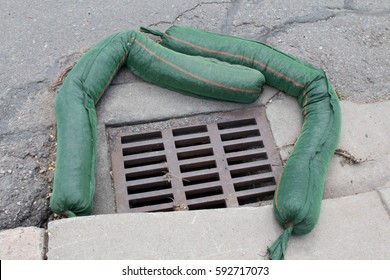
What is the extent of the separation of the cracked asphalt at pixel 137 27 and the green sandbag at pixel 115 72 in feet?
0.70

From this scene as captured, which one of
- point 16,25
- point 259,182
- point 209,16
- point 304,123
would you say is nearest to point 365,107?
point 304,123

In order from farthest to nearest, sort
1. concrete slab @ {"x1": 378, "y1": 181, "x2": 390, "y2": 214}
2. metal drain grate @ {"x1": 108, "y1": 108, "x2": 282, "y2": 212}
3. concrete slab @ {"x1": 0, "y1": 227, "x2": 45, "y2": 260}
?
metal drain grate @ {"x1": 108, "y1": 108, "x2": 282, "y2": 212} → concrete slab @ {"x1": 378, "y1": 181, "x2": 390, "y2": 214} → concrete slab @ {"x1": 0, "y1": 227, "x2": 45, "y2": 260}

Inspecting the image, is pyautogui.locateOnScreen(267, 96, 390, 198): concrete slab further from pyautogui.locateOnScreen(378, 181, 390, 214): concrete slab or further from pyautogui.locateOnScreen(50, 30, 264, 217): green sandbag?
pyautogui.locateOnScreen(50, 30, 264, 217): green sandbag

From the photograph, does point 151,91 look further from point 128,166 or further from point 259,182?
point 259,182

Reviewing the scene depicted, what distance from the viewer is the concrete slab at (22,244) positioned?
213cm

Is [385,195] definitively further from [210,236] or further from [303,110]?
[210,236]

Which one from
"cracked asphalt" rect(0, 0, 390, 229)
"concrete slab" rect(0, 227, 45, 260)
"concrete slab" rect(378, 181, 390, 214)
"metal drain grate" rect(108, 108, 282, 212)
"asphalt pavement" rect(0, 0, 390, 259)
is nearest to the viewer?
"concrete slab" rect(0, 227, 45, 260)

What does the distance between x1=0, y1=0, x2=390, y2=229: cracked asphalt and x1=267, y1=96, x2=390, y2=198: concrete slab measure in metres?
0.14

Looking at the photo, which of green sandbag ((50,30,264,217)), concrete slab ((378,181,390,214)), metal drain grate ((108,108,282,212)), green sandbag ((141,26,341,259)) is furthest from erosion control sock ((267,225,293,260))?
green sandbag ((50,30,264,217))

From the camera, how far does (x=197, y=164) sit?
2.65 metres

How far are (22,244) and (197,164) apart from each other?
101cm

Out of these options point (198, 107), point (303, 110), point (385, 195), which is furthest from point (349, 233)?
point (198, 107)

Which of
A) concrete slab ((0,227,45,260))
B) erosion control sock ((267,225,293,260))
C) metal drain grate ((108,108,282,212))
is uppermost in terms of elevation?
metal drain grate ((108,108,282,212))

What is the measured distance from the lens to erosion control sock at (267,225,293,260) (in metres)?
2.17
